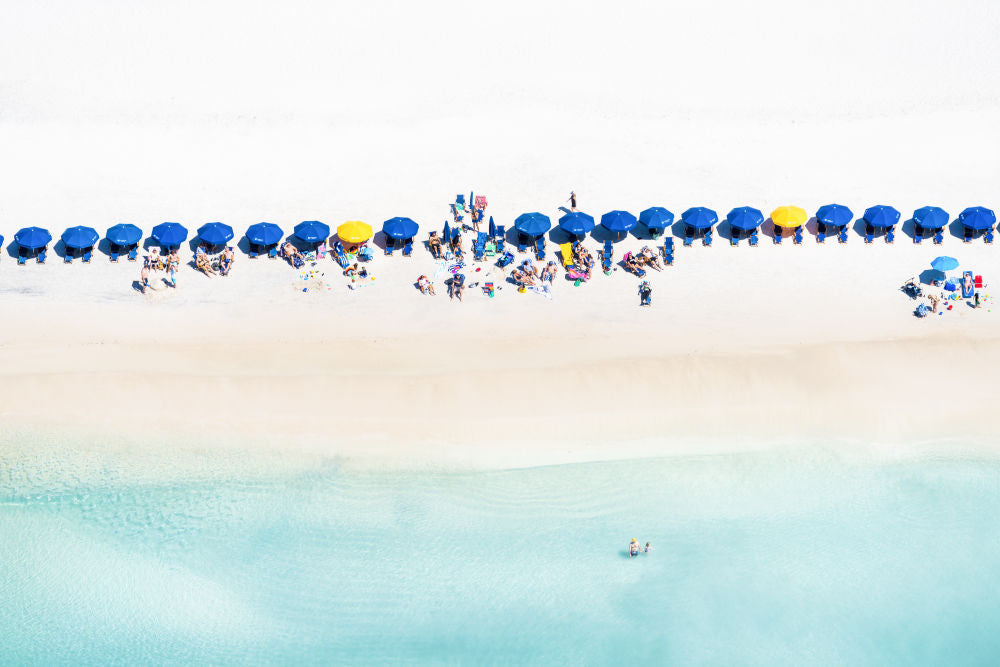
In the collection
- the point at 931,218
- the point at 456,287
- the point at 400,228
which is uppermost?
the point at 931,218

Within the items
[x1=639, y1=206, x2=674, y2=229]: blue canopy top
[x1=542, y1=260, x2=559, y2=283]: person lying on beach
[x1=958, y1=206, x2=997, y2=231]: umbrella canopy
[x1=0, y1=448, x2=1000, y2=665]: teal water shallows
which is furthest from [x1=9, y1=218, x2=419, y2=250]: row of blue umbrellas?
[x1=958, y1=206, x2=997, y2=231]: umbrella canopy

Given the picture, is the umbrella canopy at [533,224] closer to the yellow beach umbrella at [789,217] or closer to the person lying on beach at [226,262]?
the yellow beach umbrella at [789,217]

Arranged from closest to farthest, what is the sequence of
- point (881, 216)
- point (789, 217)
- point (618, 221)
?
1. point (618, 221)
2. point (881, 216)
3. point (789, 217)

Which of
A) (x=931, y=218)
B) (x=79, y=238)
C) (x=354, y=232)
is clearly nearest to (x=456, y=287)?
(x=354, y=232)

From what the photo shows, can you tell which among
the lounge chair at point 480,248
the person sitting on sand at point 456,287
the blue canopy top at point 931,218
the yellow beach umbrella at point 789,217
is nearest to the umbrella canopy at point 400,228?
the lounge chair at point 480,248

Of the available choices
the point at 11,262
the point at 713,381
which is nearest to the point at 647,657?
the point at 713,381

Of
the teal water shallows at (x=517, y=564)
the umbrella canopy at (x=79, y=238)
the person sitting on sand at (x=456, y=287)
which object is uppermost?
the umbrella canopy at (x=79, y=238)

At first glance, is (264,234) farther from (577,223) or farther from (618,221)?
(618,221)
